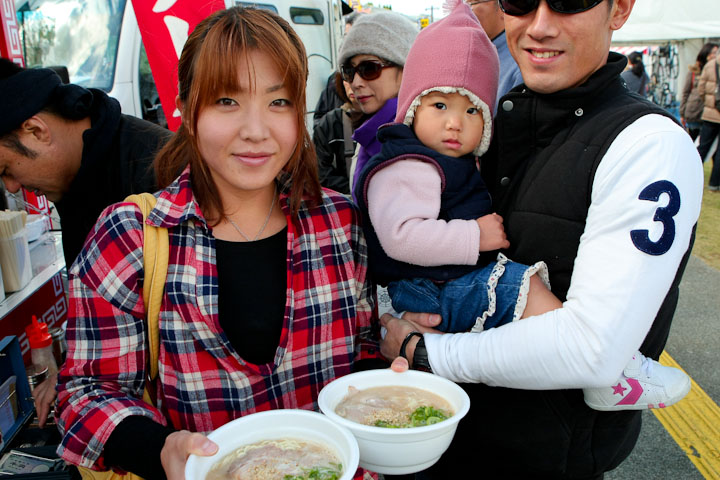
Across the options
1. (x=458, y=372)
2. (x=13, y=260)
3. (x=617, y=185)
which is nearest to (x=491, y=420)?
(x=458, y=372)

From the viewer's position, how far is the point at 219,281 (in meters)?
1.67

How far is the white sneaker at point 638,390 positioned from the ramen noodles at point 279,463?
0.79 meters

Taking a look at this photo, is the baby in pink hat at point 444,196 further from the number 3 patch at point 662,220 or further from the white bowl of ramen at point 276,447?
the white bowl of ramen at point 276,447

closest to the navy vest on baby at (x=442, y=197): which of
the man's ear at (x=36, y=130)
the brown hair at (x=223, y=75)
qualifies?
the brown hair at (x=223, y=75)

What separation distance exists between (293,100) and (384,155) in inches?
18.9

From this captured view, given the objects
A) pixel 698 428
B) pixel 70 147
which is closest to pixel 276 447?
pixel 70 147

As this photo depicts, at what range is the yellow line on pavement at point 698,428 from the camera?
3.23 m

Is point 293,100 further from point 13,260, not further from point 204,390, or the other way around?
point 13,260

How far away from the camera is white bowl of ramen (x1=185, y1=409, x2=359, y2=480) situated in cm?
124

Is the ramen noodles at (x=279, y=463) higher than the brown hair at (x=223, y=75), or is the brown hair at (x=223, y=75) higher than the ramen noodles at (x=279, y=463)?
the brown hair at (x=223, y=75)

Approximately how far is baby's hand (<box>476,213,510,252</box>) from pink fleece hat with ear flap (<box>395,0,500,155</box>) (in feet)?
1.44

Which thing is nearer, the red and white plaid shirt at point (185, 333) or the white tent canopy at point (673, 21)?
the red and white plaid shirt at point (185, 333)

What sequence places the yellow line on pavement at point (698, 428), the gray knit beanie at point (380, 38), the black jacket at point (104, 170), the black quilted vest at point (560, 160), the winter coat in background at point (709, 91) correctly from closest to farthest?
the black quilted vest at point (560, 160) → the black jacket at point (104, 170) → the yellow line on pavement at point (698, 428) → the gray knit beanie at point (380, 38) → the winter coat in background at point (709, 91)

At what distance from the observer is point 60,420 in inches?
59.5
